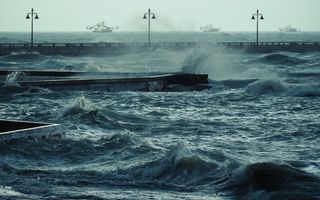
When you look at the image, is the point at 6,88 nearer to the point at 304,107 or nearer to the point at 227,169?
the point at 304,107

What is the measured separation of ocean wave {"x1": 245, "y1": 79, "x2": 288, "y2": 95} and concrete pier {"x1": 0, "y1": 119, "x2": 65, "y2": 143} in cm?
1967

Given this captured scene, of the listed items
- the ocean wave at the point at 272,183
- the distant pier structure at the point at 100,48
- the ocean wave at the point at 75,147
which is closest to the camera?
the ocean wave at the point at 272,183

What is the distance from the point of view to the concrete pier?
47.4ft

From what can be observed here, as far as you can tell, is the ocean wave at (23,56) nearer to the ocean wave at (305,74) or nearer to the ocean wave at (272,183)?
the ocean wave at (305,74)

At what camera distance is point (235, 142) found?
1783 cm

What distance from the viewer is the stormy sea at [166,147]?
12.2 metres

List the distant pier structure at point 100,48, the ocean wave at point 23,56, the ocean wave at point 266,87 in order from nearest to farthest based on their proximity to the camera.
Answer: the ocean wave at point 266,87
the ocean wave at point 23,56
the distant pier structure at point 100,48

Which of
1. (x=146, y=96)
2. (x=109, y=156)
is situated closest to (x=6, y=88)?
(x=146, y=96)

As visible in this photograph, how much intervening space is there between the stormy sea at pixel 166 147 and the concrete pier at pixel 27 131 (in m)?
0.14

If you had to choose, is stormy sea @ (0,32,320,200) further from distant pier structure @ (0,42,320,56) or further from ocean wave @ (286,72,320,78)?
distant pier structure @ (0,42,320,56)

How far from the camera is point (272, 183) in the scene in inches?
492

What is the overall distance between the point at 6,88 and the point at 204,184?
1959cm

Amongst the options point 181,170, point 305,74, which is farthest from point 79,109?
point 305,74

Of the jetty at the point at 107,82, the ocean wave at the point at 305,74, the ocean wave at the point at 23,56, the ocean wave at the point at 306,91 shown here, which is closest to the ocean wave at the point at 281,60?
the ocean wave at the point at 305,74
